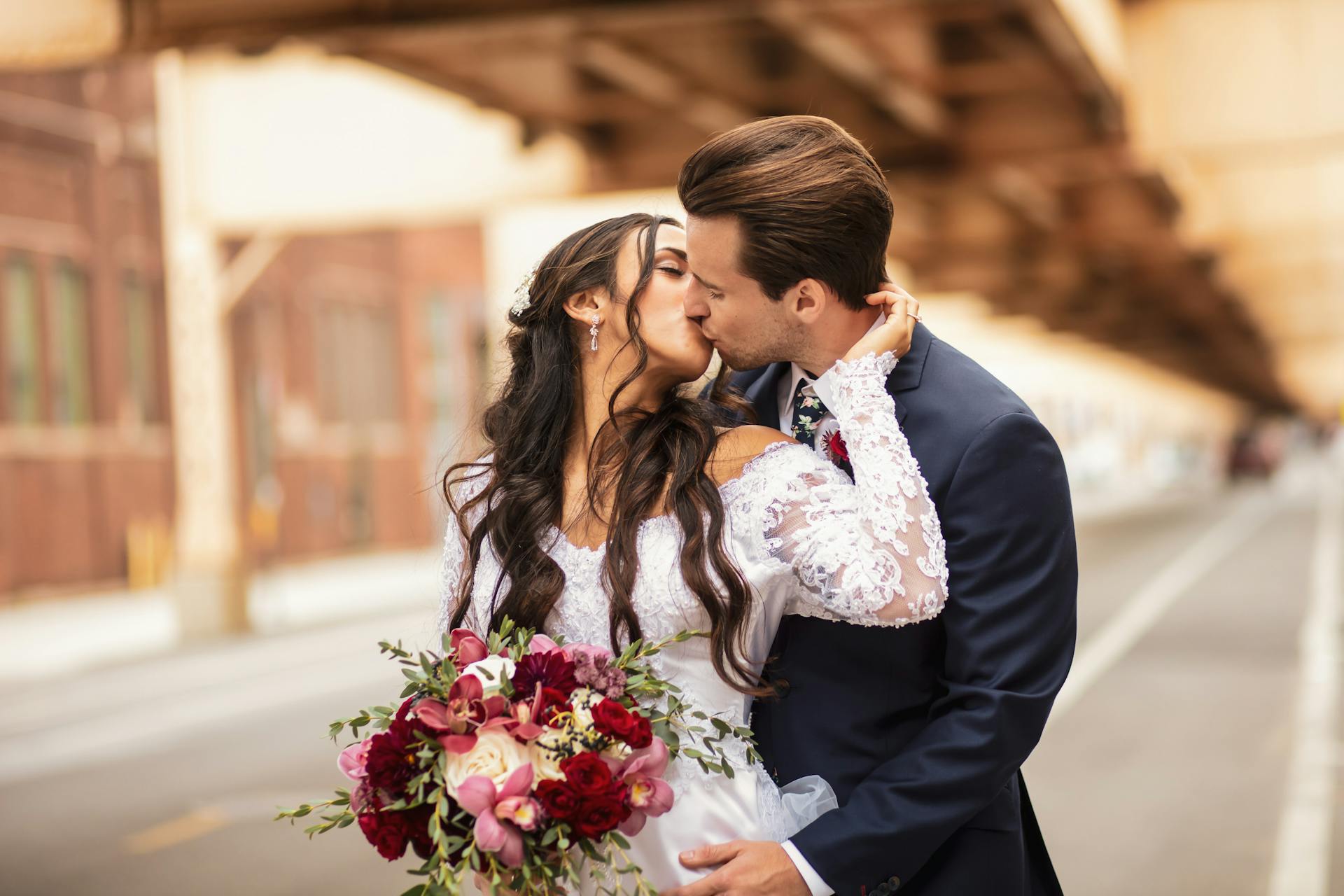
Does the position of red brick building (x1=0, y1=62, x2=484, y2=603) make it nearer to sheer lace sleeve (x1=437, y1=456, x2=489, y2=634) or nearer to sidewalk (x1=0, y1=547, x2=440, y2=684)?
sidewalk (x1=0, y1=547, x2=440, y2=684)

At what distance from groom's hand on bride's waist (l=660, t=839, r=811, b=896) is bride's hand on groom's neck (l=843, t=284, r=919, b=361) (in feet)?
2.93

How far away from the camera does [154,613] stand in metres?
22.6

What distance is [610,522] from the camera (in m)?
2.87

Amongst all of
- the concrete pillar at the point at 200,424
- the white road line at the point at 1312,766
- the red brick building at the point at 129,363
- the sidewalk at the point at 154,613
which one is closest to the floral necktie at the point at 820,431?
the white road line at the point at 1312,766

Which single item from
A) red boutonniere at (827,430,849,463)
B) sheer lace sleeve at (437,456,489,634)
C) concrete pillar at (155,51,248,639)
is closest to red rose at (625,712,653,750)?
sheer lace sleeve at (437,456,489,634)

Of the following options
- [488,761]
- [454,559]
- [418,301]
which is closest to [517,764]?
[488,761]

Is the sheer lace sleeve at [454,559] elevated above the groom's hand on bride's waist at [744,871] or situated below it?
above

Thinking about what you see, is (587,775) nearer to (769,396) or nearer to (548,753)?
(548,753)

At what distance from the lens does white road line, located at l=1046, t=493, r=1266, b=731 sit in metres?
12.6

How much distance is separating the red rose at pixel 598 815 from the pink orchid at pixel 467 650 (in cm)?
36

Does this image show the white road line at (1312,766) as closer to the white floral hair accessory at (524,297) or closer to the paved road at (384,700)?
the paved road at (384,700)

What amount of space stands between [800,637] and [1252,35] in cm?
1216

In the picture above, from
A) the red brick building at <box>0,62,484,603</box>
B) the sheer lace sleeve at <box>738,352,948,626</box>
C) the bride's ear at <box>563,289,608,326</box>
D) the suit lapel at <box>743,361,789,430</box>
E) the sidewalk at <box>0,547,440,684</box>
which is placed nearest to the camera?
the sheer lace sleeve at <box>738,352,948,626</box>

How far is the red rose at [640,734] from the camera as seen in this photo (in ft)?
8.50
